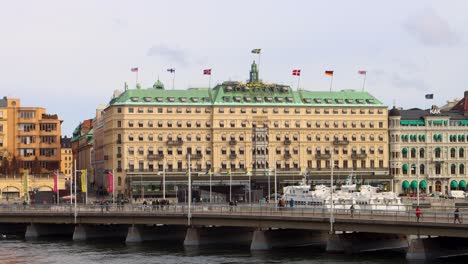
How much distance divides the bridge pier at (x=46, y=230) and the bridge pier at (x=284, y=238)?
37975 mm

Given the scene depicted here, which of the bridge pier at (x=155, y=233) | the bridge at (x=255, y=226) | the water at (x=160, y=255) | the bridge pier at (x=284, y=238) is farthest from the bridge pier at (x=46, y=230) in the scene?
the bridge pier at (x=284, y=238)

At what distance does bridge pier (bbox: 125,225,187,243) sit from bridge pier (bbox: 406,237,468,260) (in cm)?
4210

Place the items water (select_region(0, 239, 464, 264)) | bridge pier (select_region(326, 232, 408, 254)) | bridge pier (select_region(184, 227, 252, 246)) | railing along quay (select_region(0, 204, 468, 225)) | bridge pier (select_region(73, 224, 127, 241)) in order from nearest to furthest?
railing along quay (select_region(0, 204, 468, 225)), water (select_region(0, 239, 464, 264)), bridge pier (select_region(326, 232, 408, 254)), bridge pier (select_region(184, 227, 252, 246)), bridge pier (select_region(73, 224, 127, 241))

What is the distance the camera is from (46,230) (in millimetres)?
142375

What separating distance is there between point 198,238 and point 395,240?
77.7ft

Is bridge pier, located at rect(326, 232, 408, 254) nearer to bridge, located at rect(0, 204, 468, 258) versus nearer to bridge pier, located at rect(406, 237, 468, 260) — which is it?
bridge, located at rect(0, 204, 468, 258)

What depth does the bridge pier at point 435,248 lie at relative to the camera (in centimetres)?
9575

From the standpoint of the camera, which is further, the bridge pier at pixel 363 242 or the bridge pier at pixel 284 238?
the bridge pier at pixel 284 238

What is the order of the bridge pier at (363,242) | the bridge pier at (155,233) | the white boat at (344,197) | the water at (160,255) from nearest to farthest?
the water at (160,255)
the bridge pier at (363,242)
the bridge pier at (155,233)
the white boat at (344,197)

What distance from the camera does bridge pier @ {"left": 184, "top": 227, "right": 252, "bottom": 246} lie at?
397 feet

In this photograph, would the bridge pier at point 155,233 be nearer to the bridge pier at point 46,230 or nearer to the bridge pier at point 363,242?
the bridge pier at point 46,230

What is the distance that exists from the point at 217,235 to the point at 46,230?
29.9 metres

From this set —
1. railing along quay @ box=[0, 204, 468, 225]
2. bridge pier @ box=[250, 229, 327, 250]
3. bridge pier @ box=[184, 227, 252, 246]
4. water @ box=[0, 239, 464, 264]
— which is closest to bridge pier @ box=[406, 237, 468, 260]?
water @ box=[0, 239, 464, 264]

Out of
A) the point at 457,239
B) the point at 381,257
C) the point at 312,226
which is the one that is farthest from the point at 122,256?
the point at 457,239
